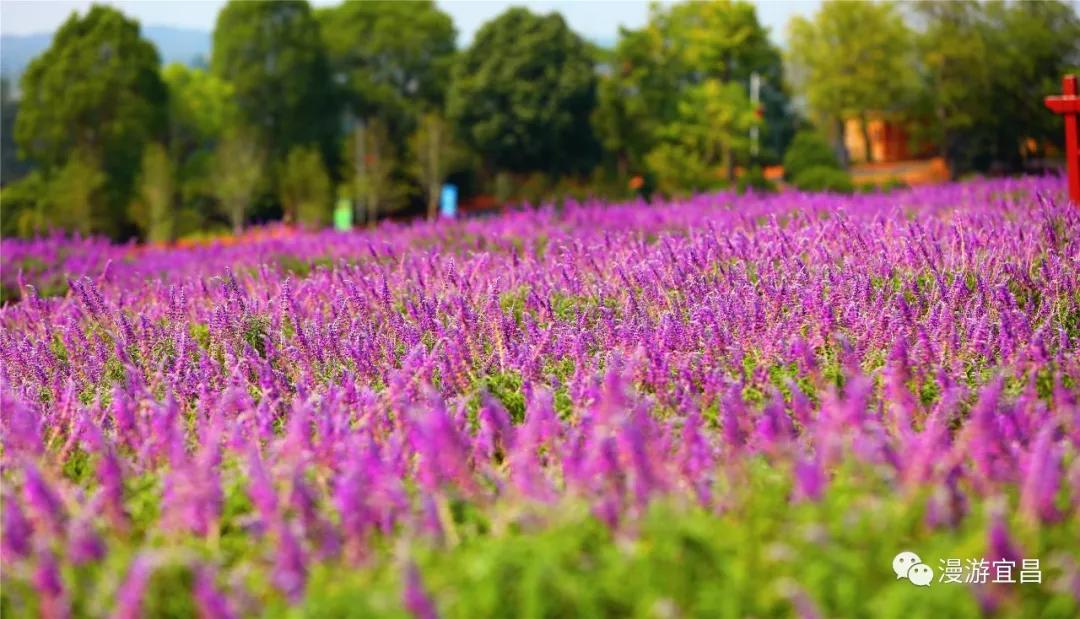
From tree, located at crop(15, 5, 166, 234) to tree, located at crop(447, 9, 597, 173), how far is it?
37.2ft

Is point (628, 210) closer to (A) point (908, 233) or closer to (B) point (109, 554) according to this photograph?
(A) point (908, 233)

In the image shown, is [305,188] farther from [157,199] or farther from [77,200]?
[77,200]

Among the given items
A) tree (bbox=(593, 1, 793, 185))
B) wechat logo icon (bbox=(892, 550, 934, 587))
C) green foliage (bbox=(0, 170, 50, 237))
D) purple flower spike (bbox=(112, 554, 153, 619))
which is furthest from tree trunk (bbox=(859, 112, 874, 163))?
purple flower spike (bbox=(112, 554, 153, 619))

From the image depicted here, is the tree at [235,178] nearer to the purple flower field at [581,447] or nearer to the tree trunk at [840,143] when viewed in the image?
the tree trunk at [840,143]

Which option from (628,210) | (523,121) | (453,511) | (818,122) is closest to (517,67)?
(523,121)

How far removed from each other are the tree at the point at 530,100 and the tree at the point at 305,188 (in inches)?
361

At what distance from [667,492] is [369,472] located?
816 mm

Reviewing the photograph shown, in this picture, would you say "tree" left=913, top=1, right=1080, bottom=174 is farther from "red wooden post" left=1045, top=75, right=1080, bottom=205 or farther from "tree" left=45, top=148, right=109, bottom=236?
"red wooden post" left=1045, top=75, right=1080, bottom=205

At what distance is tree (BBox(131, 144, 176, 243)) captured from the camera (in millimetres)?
29578

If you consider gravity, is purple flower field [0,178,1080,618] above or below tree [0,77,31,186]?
below

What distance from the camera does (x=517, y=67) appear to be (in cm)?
4356

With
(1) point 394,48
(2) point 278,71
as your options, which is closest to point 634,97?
(2) point 278,71

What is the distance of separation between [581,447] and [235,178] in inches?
1227

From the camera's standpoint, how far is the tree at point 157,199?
1164 inches
